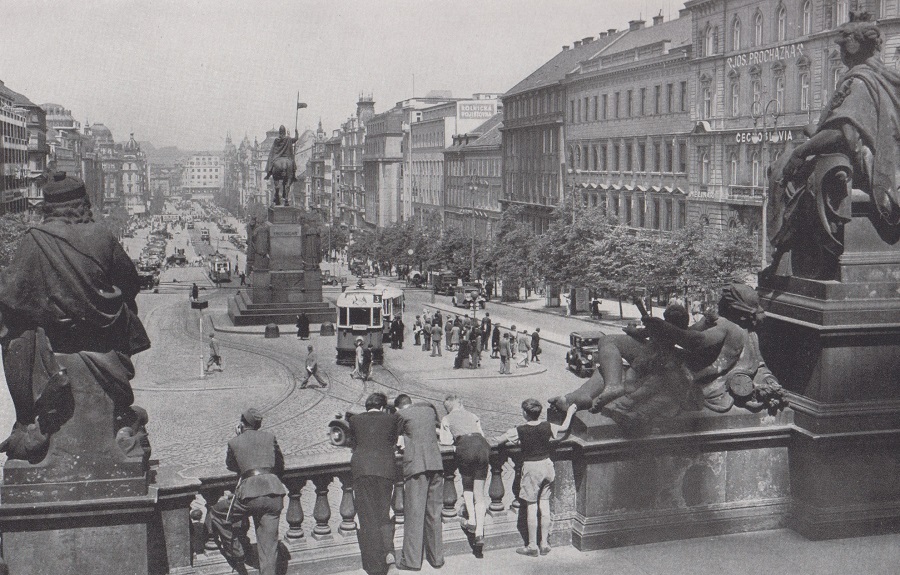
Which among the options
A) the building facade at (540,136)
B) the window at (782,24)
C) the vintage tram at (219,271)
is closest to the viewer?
the window at (782,24)

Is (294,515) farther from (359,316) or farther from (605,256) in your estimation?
(605,256)

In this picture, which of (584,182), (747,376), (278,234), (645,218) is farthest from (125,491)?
(584,182)

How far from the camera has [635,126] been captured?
7331 centimetres

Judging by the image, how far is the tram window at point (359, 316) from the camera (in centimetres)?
3809

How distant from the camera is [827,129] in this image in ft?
30.1

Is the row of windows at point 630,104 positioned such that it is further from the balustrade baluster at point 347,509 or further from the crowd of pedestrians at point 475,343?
the balustrade baluster at point 347,509

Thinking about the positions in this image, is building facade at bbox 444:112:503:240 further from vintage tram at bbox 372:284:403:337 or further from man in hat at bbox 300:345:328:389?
man in hat at bbox 300:345:328:389

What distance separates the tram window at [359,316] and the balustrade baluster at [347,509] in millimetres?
29438

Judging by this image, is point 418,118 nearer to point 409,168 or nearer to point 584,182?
point 409,168

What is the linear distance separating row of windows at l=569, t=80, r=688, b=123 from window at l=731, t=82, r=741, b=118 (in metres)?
5.65

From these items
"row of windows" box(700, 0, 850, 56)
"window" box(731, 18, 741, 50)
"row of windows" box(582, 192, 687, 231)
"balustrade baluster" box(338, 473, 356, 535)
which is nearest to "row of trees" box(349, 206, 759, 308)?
"row of windows" box(582, 192, 687, 231)

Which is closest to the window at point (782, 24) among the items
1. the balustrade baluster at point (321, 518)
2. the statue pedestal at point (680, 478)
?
the statue pedestal at point (680, 478)

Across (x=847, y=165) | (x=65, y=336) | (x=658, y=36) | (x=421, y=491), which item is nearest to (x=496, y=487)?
(x=421, y=491)

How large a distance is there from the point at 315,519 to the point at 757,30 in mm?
55163
